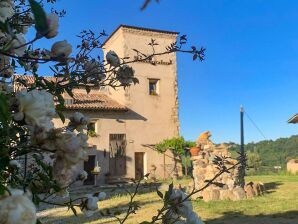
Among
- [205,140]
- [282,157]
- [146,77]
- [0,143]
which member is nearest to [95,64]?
[0,143]

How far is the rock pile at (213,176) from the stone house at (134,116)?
750 centimetres

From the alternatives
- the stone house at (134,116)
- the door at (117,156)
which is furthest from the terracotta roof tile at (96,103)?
the door at (117,156)

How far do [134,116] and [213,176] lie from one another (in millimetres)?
10363

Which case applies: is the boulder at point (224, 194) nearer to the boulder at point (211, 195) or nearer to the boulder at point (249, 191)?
the boulder at point (211, 195)

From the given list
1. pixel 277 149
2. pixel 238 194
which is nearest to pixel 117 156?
pixel 238 194

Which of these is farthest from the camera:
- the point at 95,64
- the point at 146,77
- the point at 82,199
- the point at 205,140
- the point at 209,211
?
the point at 146,77

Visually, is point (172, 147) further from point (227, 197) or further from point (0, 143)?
point (0, 143)

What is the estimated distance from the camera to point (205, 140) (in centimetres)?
1414

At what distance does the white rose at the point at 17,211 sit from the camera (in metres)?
0.74

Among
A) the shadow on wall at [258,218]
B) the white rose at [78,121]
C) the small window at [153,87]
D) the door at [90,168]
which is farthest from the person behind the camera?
the small window at [153,87]

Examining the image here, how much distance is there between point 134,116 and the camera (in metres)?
22.6

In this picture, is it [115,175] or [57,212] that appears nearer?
[57,212]

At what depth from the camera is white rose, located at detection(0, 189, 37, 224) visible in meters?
0.74

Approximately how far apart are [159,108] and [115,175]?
4705 mm
